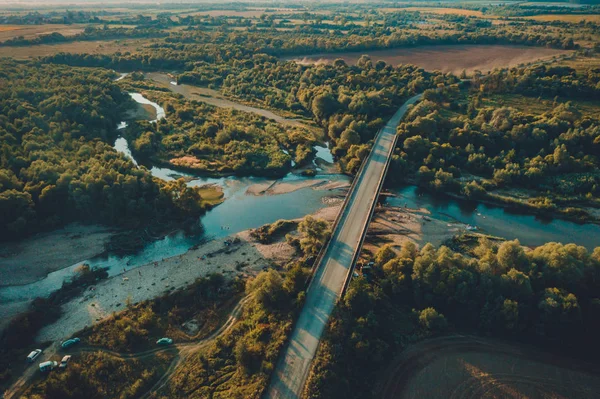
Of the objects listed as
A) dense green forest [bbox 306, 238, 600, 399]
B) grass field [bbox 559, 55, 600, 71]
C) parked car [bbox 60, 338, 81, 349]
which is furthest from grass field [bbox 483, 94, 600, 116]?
parked car [bbox 60, 338, 81, 349]

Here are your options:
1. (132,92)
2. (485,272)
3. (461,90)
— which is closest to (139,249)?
(485,272)

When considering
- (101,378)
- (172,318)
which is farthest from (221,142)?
(101,378)

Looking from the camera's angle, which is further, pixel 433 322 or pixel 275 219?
pixel 275 219

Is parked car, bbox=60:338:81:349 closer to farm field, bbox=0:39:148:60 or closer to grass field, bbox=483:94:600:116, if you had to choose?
grass field, bbox=483:94:600:116

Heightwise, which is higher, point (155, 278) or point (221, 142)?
point (221, 142)

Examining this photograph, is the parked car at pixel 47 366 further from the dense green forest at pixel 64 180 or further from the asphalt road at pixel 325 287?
the dense green forest at pixel 64 180

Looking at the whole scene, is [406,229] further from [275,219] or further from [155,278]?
[155,278]
